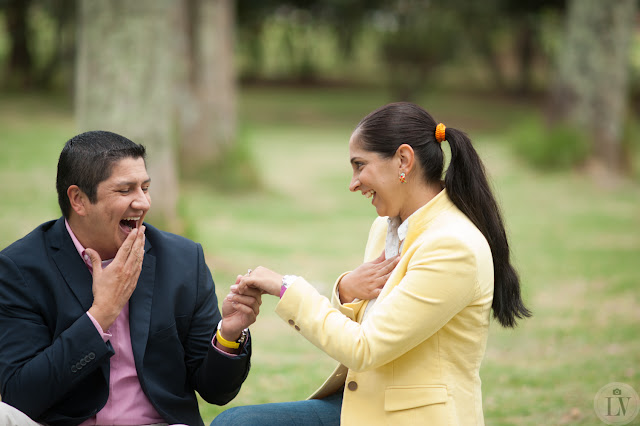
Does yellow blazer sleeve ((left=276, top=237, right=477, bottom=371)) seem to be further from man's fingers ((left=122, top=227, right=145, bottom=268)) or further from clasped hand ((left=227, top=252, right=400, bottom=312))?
man's fingers ((left=122, top=227, right=145, bottom=268))

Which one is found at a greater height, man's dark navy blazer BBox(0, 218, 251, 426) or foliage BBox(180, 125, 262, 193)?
man's dark navy blazer BBox(0, 218, 251, 426)

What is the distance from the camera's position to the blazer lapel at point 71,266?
2.80 metres

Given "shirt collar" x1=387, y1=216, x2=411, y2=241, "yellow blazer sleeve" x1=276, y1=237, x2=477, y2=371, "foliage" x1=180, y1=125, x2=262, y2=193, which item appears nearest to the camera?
"yellow blazer sleeve" x1=276, y1=237, x2=477, y2=371

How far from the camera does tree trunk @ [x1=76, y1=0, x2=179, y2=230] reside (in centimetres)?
739

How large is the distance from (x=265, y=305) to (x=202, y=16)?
677 centimetres

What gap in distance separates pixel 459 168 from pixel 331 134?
16.8m

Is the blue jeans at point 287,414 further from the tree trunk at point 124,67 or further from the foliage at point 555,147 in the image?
the foliage at point 555,147

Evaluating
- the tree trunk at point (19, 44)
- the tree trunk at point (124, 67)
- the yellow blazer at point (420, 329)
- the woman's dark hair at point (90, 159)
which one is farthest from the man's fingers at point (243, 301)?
the tree trunk at point (19, 44)

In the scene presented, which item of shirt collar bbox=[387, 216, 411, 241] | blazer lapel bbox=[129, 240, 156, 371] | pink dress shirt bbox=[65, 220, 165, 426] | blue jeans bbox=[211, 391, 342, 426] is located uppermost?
shirt collar bbox=[387, 216, 411, 241]

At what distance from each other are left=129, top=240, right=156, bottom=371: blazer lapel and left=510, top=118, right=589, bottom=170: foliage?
12.5 m

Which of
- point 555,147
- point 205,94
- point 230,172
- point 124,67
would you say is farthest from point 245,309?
point 555,147

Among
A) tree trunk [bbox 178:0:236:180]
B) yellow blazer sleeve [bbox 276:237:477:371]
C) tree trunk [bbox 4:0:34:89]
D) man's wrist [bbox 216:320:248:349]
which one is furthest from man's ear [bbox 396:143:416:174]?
tree trunk [bbox 4:0:34:89]

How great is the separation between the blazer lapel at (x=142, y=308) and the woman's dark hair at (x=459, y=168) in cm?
88

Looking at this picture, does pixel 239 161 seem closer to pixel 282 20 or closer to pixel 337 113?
pixel 337 113
